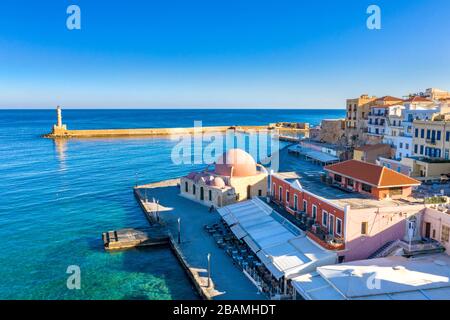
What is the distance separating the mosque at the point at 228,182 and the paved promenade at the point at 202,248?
1462 mm

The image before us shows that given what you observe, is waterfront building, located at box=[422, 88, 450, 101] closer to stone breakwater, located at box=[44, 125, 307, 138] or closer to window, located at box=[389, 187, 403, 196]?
window, located at box=[389, 187, 403, 196]

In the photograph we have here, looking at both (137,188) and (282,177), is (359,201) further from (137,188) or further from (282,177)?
(137,188)

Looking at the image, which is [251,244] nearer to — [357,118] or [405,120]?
[405,120]

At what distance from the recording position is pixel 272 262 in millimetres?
23219

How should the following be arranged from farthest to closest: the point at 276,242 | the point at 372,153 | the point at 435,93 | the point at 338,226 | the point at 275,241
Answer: the point at 435,93 < the point at 372,153 < the point at 275,241 < the point at 276,242 < the point at 338,226

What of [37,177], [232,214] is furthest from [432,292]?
[37,177]

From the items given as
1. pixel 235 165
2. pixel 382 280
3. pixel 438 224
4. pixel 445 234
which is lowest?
pixel 382 280

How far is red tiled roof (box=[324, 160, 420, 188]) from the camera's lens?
2645 cm

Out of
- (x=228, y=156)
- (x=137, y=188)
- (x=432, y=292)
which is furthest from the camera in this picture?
(x=137, y=188)

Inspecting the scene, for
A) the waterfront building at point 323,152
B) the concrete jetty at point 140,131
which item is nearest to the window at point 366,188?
the waterfront building at point 323,152

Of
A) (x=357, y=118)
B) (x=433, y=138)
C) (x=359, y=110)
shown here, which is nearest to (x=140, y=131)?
(x=357, y=118)

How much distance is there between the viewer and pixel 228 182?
42.3m

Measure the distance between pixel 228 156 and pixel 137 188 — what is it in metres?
15.5

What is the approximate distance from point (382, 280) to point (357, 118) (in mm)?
70531
